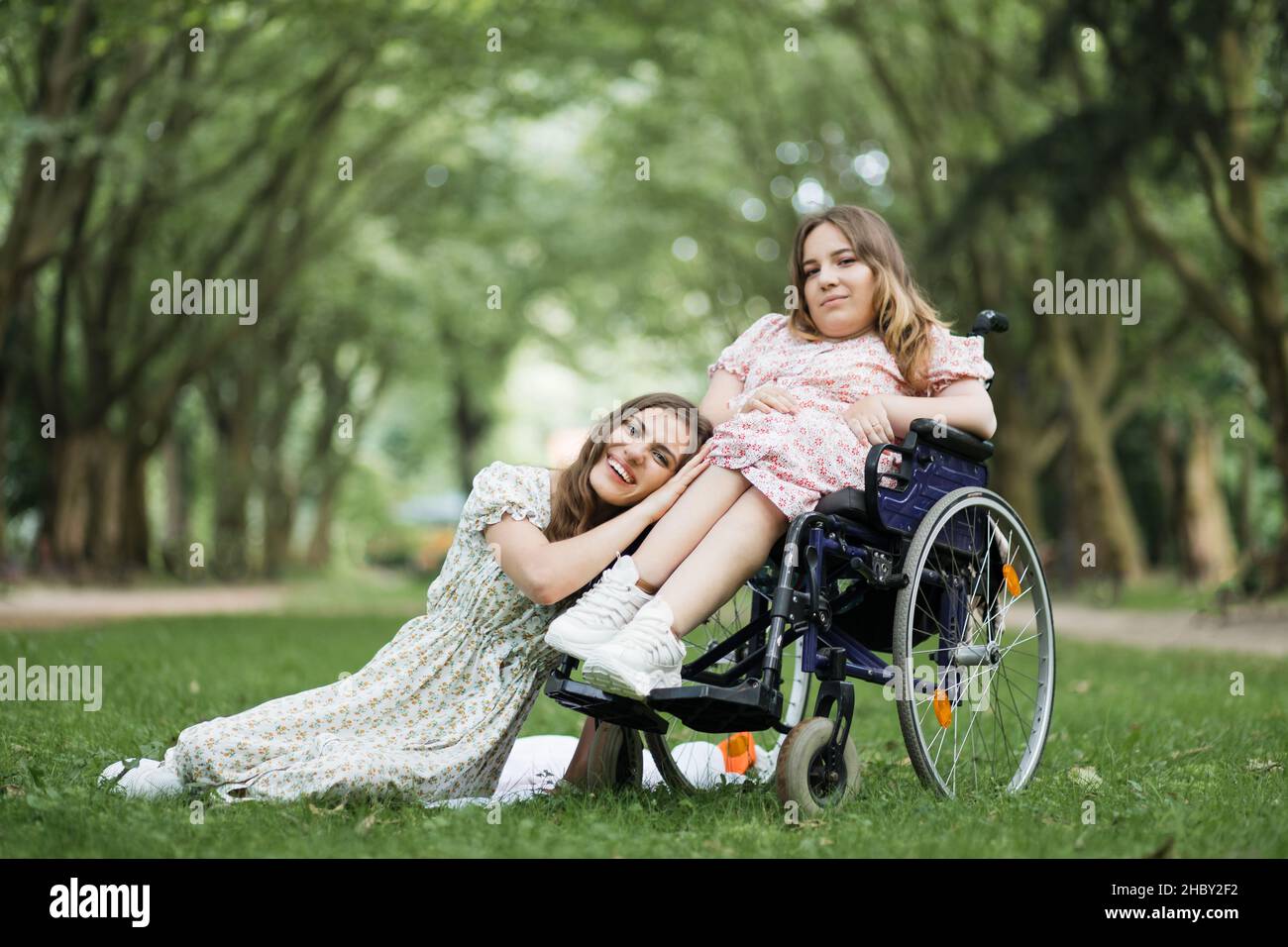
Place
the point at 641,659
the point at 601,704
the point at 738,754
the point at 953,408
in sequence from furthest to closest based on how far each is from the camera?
the point at 738,754 → the point at 953,408 → the point at 601,704 → the point at 641,659

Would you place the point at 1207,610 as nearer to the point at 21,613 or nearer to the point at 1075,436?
the point at 1075,436

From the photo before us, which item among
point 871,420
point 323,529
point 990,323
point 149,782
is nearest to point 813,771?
point 871,420

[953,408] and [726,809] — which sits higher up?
[953,408]

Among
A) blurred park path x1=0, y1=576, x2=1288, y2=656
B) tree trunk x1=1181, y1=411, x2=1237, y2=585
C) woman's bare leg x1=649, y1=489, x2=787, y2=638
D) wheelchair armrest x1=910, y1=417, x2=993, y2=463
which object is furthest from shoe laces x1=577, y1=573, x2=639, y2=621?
tree trunk x1=1181, y1=411, x2=1237, y2=585

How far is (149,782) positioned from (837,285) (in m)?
2.38

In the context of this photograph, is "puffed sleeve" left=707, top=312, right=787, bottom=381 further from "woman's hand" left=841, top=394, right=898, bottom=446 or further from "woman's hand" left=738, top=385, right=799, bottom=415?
"woman's hand" left=841, top=394, right=898, bottom=446

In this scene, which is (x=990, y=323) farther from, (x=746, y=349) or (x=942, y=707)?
(x=942, y=707)

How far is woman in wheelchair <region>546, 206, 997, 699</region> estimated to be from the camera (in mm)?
3523

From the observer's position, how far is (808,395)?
3.96 meters

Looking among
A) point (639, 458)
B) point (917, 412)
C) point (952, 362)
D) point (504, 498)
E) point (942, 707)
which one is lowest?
point (942, 707)

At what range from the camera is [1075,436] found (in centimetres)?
1828

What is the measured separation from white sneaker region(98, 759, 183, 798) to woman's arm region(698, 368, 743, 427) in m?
1.81

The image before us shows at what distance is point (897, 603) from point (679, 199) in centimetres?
1939
